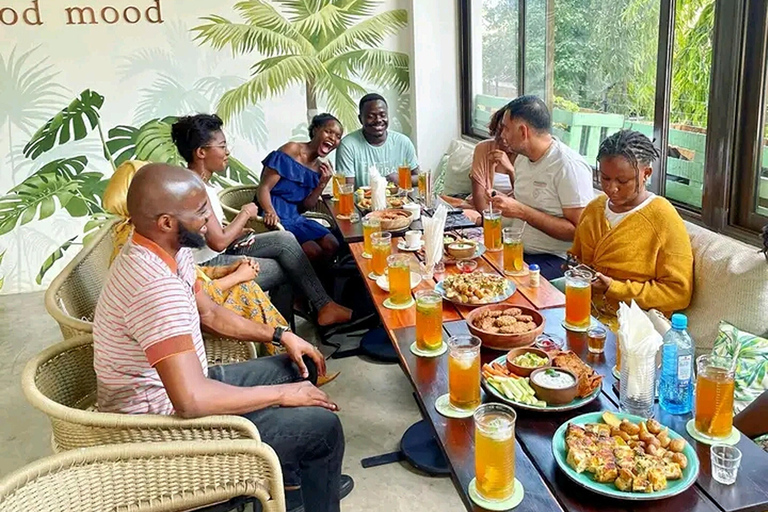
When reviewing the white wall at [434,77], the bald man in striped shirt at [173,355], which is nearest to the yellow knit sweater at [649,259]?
the bald man in striped shirt at [173,355]

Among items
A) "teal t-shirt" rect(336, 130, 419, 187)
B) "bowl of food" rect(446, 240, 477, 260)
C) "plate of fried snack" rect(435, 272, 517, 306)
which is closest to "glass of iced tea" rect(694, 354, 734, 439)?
"plate of fried snack" rect(435, 272, 517, 306)

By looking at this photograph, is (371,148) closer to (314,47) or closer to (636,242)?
(314,47)

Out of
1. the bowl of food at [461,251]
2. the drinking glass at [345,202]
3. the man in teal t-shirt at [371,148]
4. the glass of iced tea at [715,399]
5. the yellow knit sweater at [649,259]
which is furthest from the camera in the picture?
the man in teal t-shirt at [371,148]

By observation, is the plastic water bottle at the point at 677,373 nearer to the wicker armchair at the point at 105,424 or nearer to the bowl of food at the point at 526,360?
the bowl of food at the point at 526,360

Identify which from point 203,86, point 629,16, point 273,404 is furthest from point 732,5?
point 203,86

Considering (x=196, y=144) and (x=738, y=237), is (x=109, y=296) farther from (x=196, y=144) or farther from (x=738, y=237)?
→ (x=738, y=237)

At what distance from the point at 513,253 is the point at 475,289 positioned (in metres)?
0.29

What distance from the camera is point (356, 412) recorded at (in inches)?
111

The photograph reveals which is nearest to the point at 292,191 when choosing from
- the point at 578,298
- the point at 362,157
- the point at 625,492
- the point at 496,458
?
the point at 362,157

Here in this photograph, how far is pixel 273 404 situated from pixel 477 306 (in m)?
0.67

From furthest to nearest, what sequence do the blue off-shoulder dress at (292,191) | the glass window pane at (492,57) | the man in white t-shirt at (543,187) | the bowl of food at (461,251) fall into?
1. the glass window pane at (492,57)
2. the blue off-shoulder dress at (292,191)
3. the man in white t-shirt at (543,187)
4. the bowl of food at (461,251)

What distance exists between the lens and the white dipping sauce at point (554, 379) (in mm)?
1374

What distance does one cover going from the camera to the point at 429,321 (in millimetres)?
1675

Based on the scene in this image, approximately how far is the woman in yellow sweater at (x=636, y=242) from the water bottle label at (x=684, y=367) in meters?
0.77
